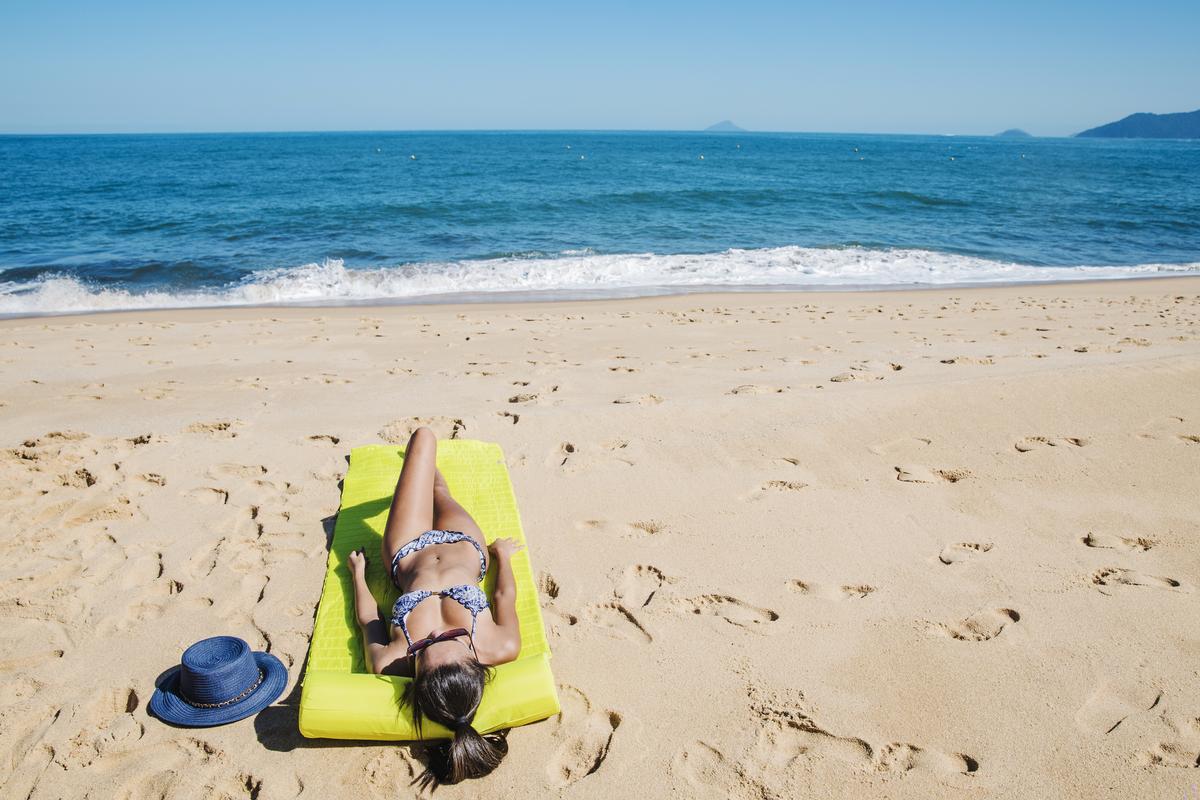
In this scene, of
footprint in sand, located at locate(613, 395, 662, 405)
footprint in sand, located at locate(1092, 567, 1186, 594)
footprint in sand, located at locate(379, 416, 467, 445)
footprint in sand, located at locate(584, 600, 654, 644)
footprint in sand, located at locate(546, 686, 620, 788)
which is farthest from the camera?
footprint in sand, located at locate(613, 395, 662, 405)

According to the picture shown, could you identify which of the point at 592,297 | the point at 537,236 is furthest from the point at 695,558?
the point at 537,236

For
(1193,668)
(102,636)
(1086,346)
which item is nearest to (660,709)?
(1193,668)

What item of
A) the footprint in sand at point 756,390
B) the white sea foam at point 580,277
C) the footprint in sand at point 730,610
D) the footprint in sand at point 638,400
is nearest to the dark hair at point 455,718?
the footprint in sand at point 730,610

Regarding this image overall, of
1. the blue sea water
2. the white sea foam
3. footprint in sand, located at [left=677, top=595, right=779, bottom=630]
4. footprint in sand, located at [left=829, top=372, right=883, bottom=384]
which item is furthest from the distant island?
footprint in sand, located at [left=677, top=595, right=779, bottom=630]

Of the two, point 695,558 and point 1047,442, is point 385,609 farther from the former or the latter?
point 1047,442

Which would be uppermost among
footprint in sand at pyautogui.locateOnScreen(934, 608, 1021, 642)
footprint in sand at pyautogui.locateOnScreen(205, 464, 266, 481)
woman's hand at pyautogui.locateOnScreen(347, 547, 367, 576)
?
footprint in sand at pyautogui.locateOnScreen(205, 464, 266, 481)

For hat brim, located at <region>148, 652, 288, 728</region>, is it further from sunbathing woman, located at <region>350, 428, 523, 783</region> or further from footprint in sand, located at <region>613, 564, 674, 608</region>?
footprint in sand, located at <region>613, 564, 674, 608</region>

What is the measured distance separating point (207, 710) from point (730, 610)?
2257 millimetres

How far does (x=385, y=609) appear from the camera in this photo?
3.43 meters

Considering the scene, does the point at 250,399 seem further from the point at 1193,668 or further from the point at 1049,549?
the point at 1193,668

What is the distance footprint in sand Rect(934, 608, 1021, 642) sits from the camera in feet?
10.4

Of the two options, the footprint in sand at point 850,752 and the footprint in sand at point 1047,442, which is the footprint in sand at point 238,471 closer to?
the footprint in sand at point 850,752

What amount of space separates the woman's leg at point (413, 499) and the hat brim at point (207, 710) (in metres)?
0.78

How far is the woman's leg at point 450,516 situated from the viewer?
3736mm
